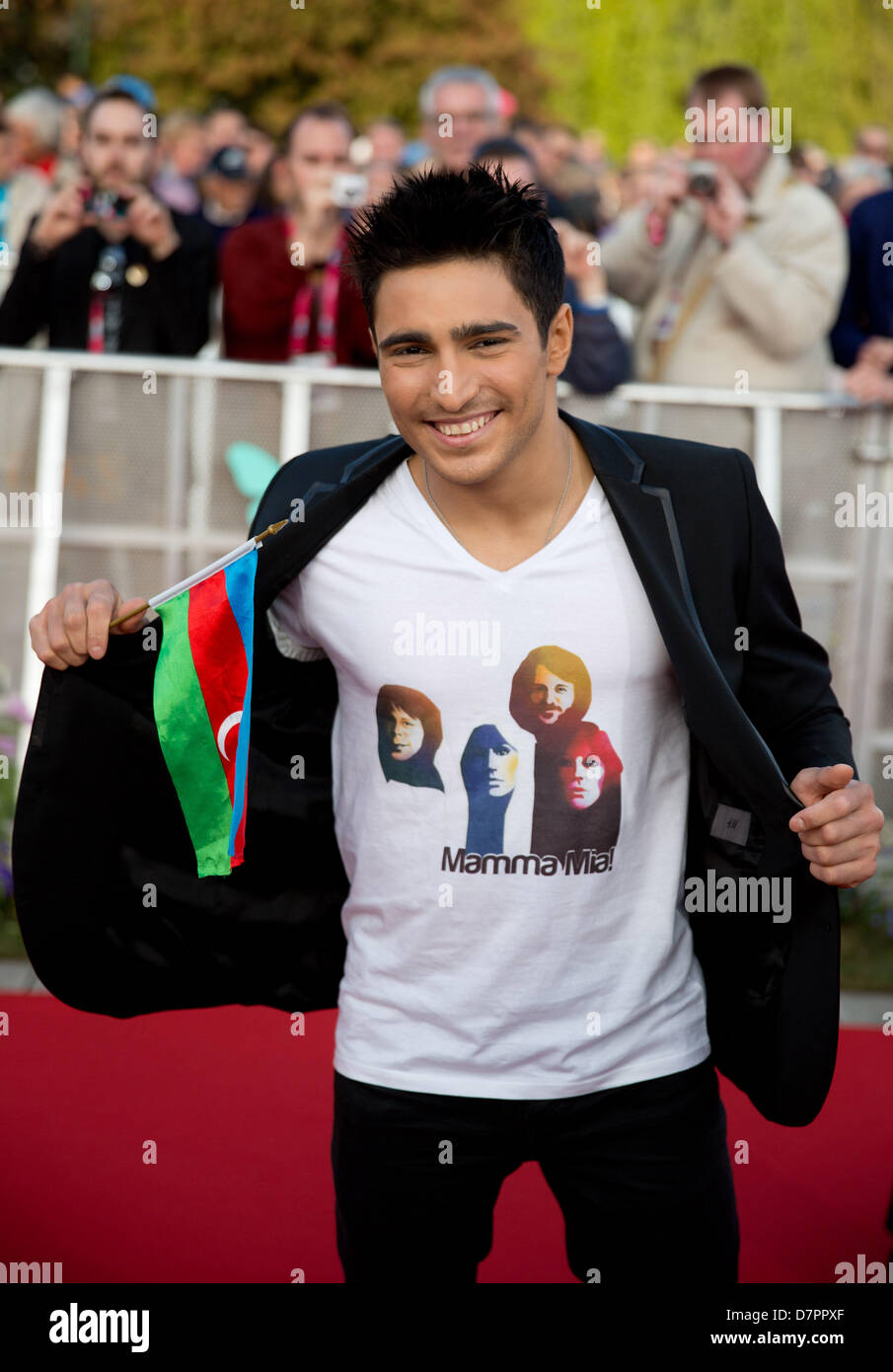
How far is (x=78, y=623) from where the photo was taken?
2.35 meters

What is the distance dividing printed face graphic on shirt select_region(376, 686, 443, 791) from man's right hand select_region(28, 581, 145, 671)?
407 millimetres

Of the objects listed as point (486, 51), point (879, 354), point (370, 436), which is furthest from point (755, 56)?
point (370, 436)

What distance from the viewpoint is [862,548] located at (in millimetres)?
5715

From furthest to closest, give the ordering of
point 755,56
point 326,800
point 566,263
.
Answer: point 755,56 → point 566,263 → point 326,800

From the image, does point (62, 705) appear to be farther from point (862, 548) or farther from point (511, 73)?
point (511, 73)

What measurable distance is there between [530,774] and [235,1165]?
209 cm

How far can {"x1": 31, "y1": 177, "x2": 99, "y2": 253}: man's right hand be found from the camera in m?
5.84

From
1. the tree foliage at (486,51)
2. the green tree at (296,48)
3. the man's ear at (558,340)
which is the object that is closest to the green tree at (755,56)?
the tree foliage at (486,51)

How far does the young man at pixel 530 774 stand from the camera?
2324 millimetres

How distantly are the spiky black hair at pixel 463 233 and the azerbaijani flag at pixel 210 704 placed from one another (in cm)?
50

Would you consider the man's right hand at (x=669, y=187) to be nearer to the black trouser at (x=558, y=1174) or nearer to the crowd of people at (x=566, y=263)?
the crowd of people at (x=566, y=263)

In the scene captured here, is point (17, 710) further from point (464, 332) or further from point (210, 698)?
point (464, 332)
